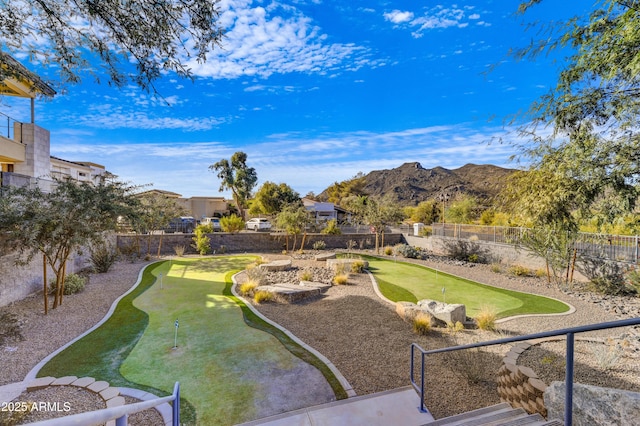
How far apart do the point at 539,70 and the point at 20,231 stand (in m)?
12.6

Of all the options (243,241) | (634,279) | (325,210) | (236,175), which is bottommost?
(243,241)

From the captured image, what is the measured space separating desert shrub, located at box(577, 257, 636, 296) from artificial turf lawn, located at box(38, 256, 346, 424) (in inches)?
496

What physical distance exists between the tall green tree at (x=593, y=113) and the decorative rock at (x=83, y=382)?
8.83m

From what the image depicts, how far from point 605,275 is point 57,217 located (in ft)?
62.1

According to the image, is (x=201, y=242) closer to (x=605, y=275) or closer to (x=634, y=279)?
(x=605, y=275)

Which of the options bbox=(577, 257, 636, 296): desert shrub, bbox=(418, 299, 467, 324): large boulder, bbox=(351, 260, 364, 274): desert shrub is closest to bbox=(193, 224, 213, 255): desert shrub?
bbox=(351, 260, 364, 274): desert shrub

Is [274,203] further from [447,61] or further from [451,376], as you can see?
[451,376]

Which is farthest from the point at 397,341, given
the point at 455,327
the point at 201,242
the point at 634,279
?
the point at 201,242

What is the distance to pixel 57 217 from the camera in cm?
752

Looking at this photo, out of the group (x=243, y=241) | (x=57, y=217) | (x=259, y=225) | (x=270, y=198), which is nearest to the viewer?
(x=57, y=217)

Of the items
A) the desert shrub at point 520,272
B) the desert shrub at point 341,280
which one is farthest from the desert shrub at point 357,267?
the desert shrub at point 520,272

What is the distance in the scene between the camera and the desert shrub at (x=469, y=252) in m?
18.4

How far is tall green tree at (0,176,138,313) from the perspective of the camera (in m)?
7.25

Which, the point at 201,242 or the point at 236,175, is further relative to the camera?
the point at 236,175
